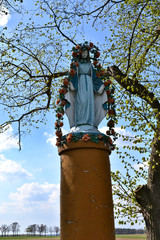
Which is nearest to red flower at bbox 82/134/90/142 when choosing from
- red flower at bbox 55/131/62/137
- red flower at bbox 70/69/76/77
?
red flower at bbox 55/131/62/137

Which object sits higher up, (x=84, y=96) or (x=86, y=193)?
(x=84, y=96)

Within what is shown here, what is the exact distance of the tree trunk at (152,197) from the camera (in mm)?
7438

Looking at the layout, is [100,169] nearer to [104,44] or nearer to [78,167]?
[78,167]

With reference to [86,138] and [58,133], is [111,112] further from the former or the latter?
[58,133]

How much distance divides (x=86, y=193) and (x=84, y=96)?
99.0 inches

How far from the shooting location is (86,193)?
591cm

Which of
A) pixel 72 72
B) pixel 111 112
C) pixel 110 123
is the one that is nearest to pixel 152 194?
pixel 110 123

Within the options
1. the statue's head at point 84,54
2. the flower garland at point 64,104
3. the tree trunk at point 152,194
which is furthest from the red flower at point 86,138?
the statue's head at point 84,54

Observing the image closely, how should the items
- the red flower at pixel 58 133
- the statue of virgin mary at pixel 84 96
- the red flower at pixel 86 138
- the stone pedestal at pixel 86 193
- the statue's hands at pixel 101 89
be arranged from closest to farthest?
1. the stone pedestal at pixel 86 193
2. the red flower at pixel 86 138
3. the red flower at pixel 58 133
4. the statue of virgin mary at pixel 84 96
5. the statue's hands at pixel 101 89

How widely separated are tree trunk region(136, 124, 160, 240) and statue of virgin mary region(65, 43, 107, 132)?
6.19 feet

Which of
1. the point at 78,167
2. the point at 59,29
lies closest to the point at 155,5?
the point at 59,29

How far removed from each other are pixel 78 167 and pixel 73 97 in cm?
209

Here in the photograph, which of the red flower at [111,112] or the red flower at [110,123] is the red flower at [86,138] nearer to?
the red flower at [110,123]

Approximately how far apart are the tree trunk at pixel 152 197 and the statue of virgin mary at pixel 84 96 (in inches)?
74.3
